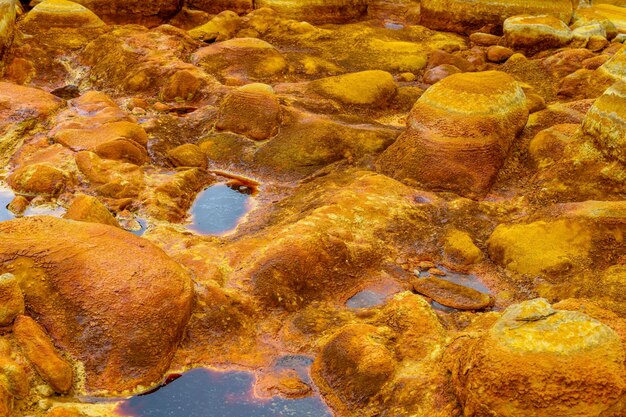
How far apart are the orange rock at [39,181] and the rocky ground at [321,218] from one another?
0.03 meters

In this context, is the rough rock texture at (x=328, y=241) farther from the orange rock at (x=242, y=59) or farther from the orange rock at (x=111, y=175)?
the orange rock at (x=242, y=59)

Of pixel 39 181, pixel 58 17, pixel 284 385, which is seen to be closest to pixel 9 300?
pixel 284 385

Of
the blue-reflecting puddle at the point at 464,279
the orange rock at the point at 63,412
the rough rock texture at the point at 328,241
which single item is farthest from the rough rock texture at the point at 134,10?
the orange rock at the point at 63,412

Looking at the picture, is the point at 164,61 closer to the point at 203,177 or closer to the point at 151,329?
the point at 203,177

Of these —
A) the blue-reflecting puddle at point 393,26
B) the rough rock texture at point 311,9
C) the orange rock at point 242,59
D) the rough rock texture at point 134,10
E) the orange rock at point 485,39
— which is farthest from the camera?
the blue-reflecting puddle at point 393,26

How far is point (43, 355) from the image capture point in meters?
4.07

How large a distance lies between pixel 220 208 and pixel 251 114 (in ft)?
5.30

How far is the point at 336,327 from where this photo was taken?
479 centimetres

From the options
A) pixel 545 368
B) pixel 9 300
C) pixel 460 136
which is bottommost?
pixel 460 136

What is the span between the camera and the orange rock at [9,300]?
4117 mm

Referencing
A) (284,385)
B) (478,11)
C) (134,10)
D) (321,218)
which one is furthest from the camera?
Answer: (478,11)

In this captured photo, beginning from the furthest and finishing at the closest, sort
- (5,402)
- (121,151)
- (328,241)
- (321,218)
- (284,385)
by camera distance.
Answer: (121,151)
(321,218)
(328,241)
(284,385)
(5,402)

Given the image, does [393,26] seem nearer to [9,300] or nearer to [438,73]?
[438,73]

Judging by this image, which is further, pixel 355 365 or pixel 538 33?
pixel 538 33
